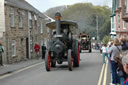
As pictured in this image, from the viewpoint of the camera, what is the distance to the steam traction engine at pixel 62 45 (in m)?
15.2

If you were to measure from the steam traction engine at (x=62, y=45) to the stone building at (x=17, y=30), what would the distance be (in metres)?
7.00

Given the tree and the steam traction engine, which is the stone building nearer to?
the steam traction engine

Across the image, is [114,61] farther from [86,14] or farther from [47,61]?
[86,14]

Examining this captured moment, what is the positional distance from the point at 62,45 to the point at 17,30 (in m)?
11.4

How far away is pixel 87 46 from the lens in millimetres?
39094

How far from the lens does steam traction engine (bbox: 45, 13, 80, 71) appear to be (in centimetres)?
1520

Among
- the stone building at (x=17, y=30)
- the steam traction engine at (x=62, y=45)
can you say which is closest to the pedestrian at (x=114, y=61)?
the steam traction engine at (x=62, y=45)

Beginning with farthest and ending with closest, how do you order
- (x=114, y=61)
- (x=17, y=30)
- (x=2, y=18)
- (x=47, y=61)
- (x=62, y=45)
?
(x=17, y=30), (x=2, y=18), (x=62, y=45), (x=47, y=61), (x=114, y=61)

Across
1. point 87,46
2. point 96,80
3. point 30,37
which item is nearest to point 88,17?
point 87,46

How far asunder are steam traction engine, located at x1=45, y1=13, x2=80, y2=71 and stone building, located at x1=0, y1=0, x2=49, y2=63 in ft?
23.0

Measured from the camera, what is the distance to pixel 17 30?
25.8 meters

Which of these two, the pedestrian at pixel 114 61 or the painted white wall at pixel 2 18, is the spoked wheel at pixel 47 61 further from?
the painted white wall at pixel 2 18

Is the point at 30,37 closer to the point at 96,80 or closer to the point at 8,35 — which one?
the point at 8,35

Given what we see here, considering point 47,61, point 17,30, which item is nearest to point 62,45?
point 47,61
